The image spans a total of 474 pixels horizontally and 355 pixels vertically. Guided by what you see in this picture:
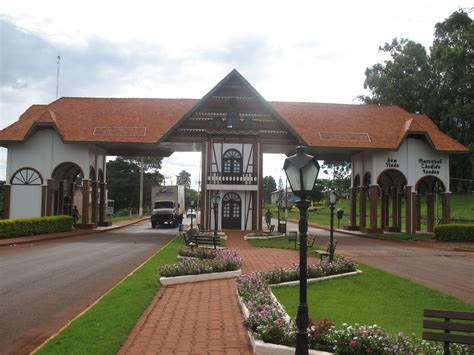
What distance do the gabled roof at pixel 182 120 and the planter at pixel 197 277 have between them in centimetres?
2036

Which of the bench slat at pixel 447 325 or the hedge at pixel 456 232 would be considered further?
the hedge at pixel 456 232

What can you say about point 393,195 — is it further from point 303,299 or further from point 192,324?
point 303,299

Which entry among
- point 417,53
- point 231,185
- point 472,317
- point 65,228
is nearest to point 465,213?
point 417,53

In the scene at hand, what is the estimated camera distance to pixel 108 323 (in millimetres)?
7719

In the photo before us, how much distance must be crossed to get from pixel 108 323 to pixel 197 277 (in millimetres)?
4885

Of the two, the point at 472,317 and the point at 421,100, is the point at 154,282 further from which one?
the point at 421,100

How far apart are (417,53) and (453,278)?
47648mm

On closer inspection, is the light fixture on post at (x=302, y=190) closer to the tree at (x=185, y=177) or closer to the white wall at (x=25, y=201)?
the white wall at (x=25, y=201)

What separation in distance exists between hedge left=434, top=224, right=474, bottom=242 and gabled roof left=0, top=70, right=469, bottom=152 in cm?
722

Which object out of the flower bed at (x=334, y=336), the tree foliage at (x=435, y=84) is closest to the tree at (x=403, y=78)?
the tree foliage at (x=435, y=84)

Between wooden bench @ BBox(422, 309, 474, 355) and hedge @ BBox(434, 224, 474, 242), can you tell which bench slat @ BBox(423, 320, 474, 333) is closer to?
wooden bench @ BBox(422, 309, 474, 355)

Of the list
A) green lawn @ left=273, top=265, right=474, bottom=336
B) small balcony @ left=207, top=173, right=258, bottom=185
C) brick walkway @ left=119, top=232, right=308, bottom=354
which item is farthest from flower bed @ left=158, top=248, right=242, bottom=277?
small balcony @ left=207, top=173, right=258, bottom=185

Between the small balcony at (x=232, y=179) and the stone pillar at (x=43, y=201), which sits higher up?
the small balcony at (x=232, y=179)

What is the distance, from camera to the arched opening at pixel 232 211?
34562mm
